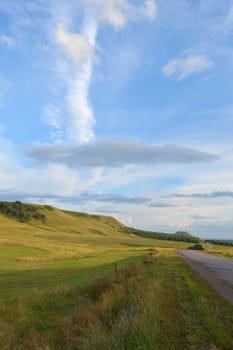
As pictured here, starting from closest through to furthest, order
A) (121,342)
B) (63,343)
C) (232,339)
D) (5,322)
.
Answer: (121,342)
(232,339)
(63,343)
(5,322)

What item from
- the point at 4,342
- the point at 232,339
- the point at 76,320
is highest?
the point at 232,339

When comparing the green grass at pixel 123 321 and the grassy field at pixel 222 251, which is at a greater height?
the grassy field at pixel 222 251

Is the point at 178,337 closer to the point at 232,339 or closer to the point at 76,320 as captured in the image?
the point at 232,339

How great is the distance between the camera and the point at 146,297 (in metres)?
12.6

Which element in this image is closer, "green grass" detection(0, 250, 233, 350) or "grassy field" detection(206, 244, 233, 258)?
"green grass" detection(0, 250, 233, 350)

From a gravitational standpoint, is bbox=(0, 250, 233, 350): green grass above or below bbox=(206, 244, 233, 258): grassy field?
below

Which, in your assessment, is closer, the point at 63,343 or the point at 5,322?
the point at 63,343

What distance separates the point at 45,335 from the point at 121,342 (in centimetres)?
573

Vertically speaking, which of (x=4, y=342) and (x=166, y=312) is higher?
(x=166, y=312)

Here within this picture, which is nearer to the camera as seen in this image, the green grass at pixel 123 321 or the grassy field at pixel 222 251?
the green grass at pixel 123 321

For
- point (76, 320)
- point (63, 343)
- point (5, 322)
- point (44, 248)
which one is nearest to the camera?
point (63, 343)

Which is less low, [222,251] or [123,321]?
[222,251]

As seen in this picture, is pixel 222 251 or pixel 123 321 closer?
pixel 123 321

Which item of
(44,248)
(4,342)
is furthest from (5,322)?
(44,248)
